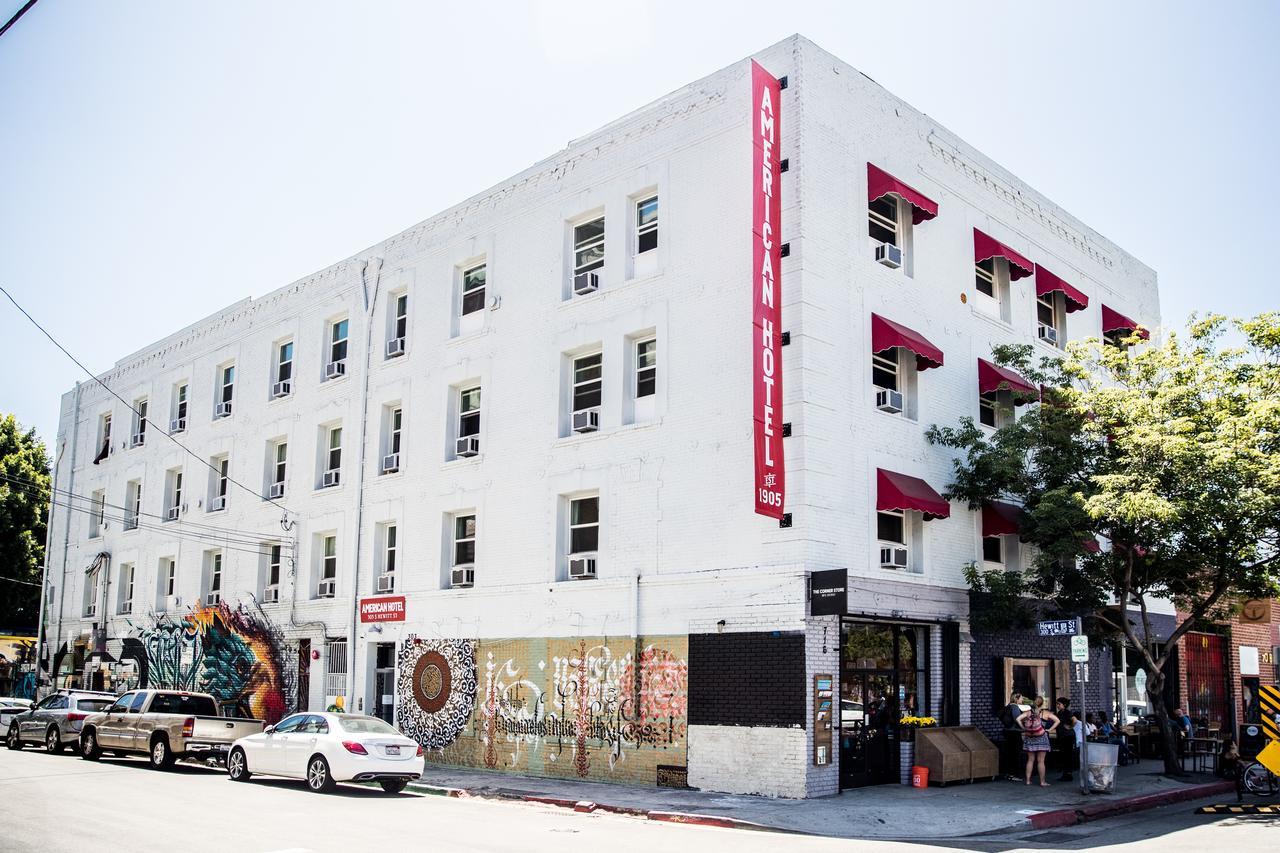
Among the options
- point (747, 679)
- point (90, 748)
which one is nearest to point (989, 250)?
point (747, 679)

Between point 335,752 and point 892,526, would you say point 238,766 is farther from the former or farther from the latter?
point 892,526

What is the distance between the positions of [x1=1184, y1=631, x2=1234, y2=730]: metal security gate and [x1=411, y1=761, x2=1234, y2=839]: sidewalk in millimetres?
8746

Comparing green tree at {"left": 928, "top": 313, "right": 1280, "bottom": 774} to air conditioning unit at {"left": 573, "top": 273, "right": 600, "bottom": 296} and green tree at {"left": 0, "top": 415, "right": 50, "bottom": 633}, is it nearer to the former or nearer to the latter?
air conditioning unit at {"left": 573, "top": 273, "right": 600, "bottom": 296}

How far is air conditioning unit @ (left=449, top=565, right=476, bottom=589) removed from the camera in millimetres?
25281

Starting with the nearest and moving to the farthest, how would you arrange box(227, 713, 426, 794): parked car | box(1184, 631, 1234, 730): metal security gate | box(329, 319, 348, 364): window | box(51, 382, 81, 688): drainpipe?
1. box(227, 713, 426, 794): parked car
2. box(1184, 631, 1234, 730): metal security gate
3. box(329, 319, 348, 364): window
4. box(51, 382, 81, 688): drainpipe

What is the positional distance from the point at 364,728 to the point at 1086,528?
13.2m

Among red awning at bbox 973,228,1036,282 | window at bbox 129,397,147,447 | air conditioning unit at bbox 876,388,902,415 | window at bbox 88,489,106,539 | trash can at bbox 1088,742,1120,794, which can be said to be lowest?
trash can at bbox 1088,742,1120,794

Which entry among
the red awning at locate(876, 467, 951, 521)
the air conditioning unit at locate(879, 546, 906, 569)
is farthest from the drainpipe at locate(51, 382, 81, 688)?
the red awning at locate(876, 467, 951, 521)

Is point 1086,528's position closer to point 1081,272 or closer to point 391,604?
point 1081,272

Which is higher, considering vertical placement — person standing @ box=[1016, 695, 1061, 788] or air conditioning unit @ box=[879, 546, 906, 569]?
air conditioning unit @ box=[879, 546, 906, 569]

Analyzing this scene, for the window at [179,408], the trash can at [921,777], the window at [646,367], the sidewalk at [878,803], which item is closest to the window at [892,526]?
the trash can at [921,777]

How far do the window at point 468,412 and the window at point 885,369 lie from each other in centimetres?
931

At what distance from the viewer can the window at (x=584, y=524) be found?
904 inches

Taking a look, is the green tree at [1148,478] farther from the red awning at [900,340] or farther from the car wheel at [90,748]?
the car wheel at [90,748]
